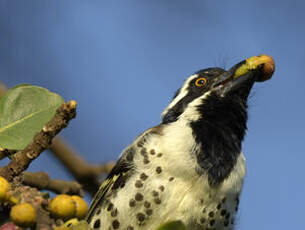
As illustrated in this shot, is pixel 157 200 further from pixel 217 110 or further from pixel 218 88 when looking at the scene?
pixel 218 88

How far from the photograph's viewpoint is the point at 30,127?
2.04 m

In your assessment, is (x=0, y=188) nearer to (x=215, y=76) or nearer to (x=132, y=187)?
(x=132, y=187)

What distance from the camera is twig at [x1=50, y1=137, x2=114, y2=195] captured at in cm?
332

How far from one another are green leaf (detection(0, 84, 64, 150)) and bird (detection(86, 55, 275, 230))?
1103mm

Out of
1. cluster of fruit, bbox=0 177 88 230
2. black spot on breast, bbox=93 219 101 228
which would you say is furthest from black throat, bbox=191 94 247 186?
cluster of fruit, bbox=0 177 88 230

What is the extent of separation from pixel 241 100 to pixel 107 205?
4.19 feet

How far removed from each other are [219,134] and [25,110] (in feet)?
5.14

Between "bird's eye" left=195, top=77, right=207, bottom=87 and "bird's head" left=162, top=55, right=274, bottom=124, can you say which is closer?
"bird's head" left=162, top=55, right=274, bottom=124

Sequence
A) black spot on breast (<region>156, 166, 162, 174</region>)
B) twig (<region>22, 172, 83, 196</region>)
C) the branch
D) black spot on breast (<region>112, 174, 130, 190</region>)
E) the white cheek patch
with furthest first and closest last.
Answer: the white cheek patch < black spot on breast (<region>112, 174, 130, 190</region>) < black spot on breast (<region>156, 166, 162, 174</region>) < twig (<region>22, 172, 83, 196</region>) < the branch

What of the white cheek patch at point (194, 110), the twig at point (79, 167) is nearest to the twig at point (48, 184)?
the twig at point (79, 167)

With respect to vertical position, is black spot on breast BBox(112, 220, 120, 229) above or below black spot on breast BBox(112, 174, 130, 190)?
below

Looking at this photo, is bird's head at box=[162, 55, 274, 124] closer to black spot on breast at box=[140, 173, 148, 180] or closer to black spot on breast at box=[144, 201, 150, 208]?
black spot on breast at box=[140, 173, 148, 180]

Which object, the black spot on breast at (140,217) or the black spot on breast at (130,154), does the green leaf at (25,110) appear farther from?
the black spot on breast at (130,154)

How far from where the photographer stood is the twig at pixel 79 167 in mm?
3324
